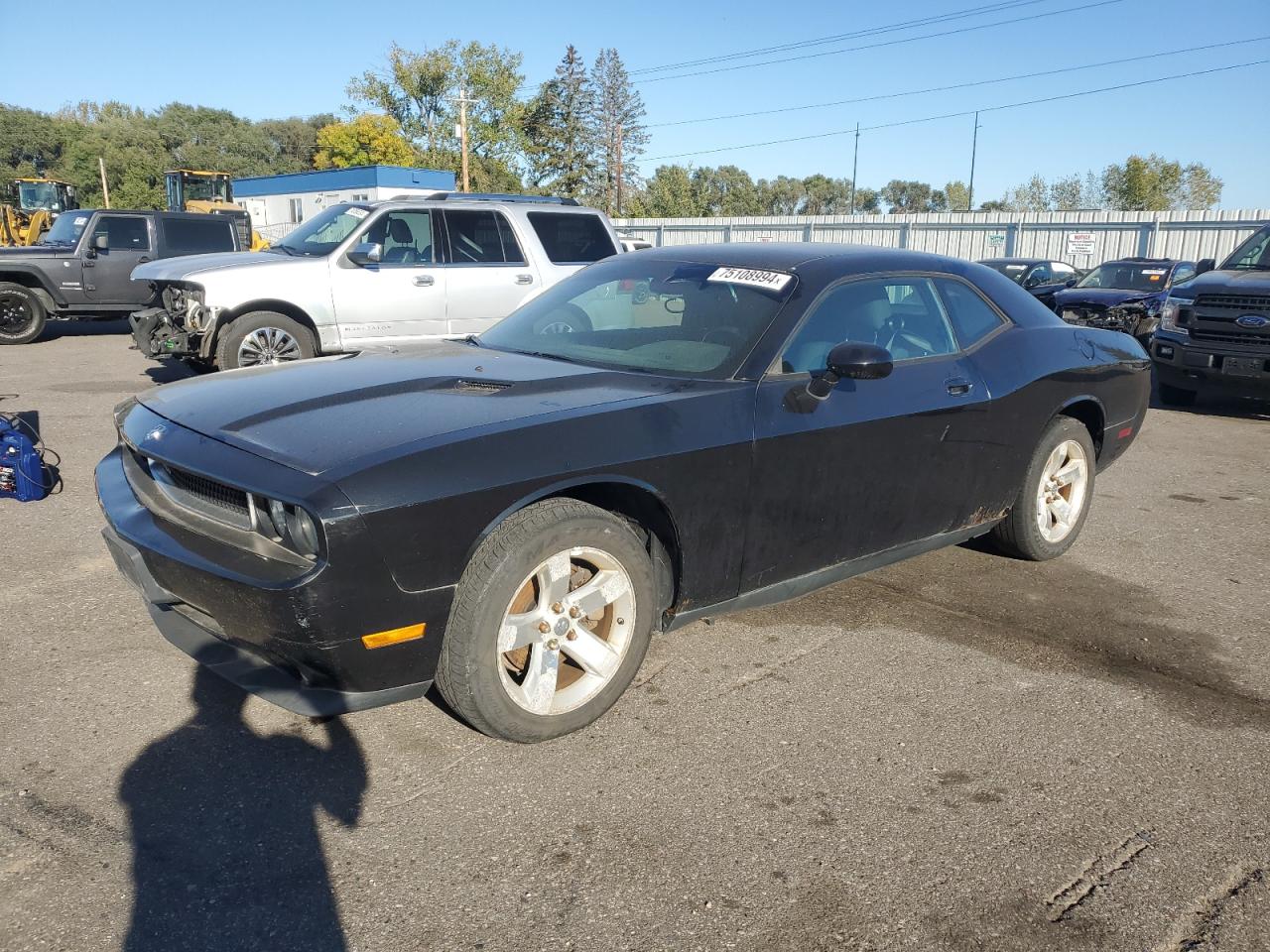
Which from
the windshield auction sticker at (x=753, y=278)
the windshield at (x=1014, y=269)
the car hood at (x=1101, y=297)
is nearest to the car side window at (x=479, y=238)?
the windshield auction sticker at (x=753, y=278)

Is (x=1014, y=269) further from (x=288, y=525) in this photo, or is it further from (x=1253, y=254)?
(x=288, y=525)

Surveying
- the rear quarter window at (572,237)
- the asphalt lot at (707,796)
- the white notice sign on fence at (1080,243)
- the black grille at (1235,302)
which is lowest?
the asphalt lot at (707,796)

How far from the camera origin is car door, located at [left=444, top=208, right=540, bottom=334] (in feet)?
30.9

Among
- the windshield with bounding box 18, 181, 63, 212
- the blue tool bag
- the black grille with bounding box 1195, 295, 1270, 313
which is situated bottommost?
A: the blue tool bag

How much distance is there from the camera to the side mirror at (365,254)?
29.2 ft

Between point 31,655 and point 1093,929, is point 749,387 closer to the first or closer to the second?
point 1093,929

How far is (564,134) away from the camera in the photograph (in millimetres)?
70375

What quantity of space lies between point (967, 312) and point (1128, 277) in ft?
44.0

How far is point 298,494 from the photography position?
8.48ft

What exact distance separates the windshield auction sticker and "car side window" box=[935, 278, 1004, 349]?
964 millimetres

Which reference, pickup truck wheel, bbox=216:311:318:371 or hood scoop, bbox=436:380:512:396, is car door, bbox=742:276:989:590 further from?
pickup truck wheel, bbox=216:311:318:371

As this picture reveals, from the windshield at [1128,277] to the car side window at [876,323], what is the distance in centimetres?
1324

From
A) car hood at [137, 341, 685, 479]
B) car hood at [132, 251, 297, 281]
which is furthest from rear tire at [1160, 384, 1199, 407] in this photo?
car hood at [137, 341, 685, 479]

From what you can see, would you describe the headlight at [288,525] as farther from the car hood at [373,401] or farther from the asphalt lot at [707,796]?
the asphalt lot at [707,796]
